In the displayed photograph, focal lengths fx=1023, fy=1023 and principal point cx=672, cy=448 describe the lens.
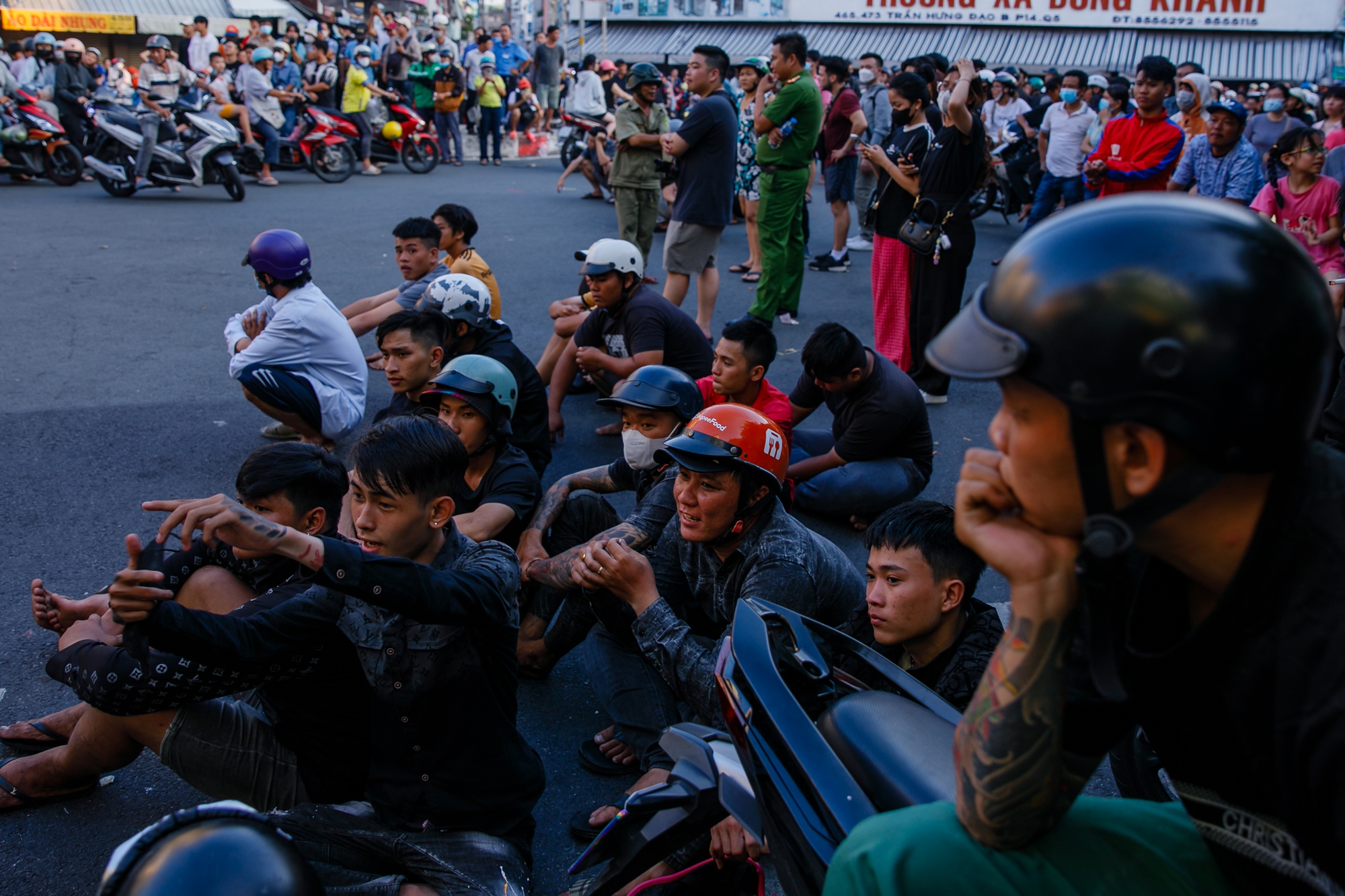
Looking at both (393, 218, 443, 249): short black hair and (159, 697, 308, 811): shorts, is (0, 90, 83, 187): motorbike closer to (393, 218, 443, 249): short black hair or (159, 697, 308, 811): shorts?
(393, 218, 443, 249): short black hair

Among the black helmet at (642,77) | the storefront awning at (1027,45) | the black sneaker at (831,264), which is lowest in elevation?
the black sneaker at (831,264)

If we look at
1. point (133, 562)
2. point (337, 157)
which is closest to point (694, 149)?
point (133, 562)

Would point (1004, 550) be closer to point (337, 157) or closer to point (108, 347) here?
point (108, 347)

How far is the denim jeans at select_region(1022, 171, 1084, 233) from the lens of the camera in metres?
11.7

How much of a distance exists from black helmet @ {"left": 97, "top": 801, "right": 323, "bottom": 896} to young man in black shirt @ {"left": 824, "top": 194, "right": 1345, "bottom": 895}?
80 cm

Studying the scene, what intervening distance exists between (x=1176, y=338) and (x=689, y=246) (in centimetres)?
653

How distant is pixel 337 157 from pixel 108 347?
878cm

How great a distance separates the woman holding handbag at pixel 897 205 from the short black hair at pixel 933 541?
413 centimetres

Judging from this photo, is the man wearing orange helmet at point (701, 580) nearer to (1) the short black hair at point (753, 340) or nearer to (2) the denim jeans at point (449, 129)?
(1) the short black hair at point (753, 340)

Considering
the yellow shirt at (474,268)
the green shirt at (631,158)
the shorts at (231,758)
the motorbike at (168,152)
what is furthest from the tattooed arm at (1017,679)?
the motorbike at (168,152)

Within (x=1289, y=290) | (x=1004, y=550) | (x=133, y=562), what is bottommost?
(x=133, y=562)

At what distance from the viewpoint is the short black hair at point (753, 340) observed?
4.54 metres

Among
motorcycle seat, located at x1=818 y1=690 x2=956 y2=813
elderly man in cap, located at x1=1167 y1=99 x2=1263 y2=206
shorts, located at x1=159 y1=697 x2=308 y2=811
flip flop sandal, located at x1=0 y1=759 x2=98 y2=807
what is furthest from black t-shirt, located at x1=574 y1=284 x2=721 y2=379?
elderly man in cap, located at x1=1167 y1=99 x2=1263 y2=206

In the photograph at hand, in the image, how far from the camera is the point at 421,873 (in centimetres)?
227
